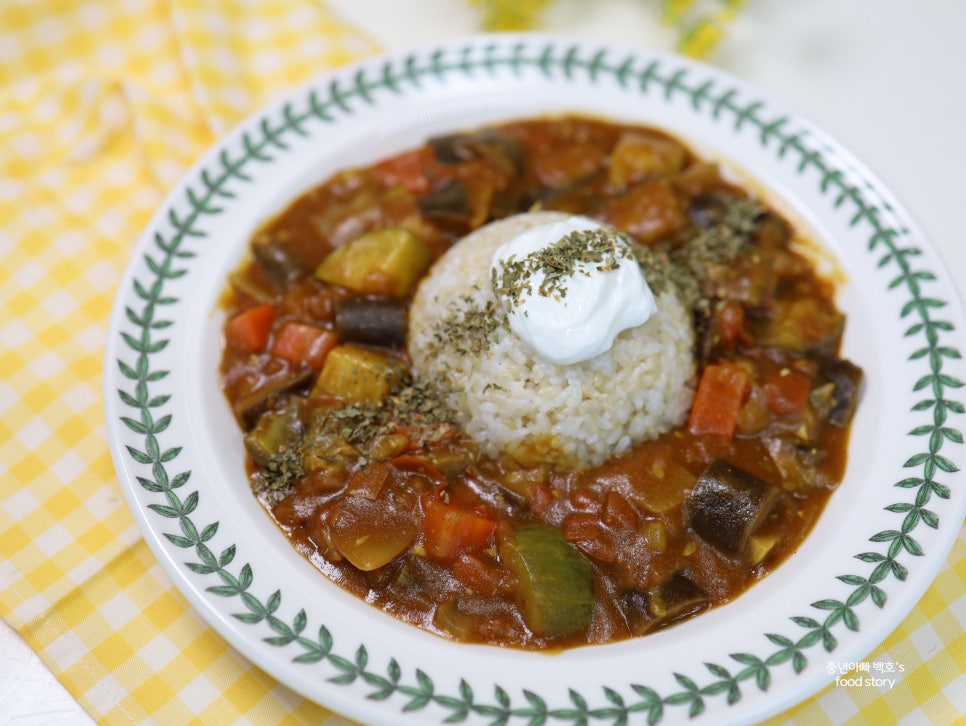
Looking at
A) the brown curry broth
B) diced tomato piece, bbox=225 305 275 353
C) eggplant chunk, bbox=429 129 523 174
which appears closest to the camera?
the brown curry broth

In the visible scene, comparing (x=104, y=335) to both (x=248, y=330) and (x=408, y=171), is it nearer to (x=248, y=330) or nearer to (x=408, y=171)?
(x=248, y=330)

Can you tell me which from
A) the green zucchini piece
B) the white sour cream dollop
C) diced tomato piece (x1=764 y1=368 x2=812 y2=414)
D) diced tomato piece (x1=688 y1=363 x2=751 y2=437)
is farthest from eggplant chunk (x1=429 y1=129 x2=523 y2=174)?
the green zucchini piece

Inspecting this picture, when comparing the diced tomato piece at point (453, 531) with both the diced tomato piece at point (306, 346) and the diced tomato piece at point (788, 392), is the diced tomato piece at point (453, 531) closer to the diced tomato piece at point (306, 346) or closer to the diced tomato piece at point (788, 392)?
the diced tomato piece at point (306, 346)

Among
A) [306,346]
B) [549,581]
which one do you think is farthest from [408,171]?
[549,581]

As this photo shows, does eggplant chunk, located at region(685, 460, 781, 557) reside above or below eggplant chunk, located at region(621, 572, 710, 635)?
above

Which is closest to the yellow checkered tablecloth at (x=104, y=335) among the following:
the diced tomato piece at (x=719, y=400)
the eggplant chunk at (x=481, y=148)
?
the diced tomato piece at (x=719, y=400)

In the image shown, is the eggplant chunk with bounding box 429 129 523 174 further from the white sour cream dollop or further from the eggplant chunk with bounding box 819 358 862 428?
the eggplant chunk with bounding box 819 358 862 428
